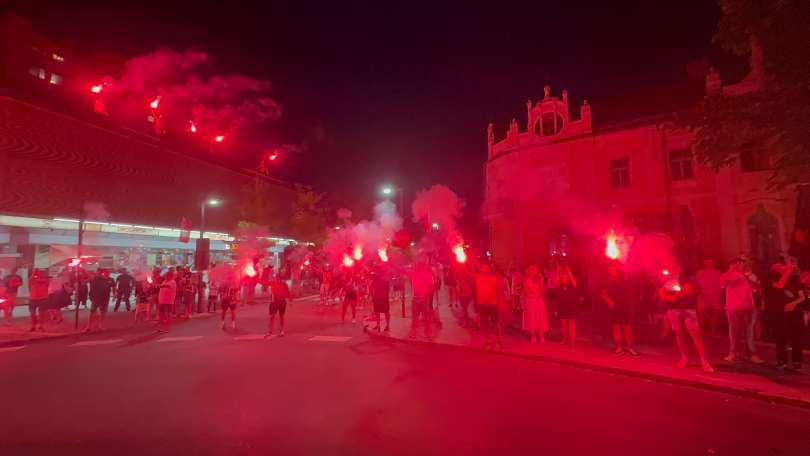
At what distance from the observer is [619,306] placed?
8.91 metres

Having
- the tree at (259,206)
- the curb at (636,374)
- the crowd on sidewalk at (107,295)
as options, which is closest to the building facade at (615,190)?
the curb at (636,374)

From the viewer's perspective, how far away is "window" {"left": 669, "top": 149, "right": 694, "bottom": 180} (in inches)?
830

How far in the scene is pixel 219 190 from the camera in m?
31.2

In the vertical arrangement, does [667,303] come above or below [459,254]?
below

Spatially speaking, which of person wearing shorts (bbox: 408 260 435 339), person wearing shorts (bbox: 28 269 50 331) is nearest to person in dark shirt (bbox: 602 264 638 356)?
person wearing shorts (bbox: 408 260 435 339)

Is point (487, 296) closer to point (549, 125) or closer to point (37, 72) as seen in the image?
point (549, 125)

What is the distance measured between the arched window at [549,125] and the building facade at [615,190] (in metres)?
0.07

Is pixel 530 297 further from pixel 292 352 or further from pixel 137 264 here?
pixel 137 264

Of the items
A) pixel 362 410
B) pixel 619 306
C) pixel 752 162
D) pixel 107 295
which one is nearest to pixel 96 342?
pixel 107 295

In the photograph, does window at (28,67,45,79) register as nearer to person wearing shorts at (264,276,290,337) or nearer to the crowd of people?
the crowd of people

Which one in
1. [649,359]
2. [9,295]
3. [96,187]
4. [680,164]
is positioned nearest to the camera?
[649,359]

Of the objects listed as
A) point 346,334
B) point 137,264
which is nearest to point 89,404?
point 346,334

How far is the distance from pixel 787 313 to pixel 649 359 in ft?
8.46

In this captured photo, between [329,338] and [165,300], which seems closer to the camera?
[329,338]
